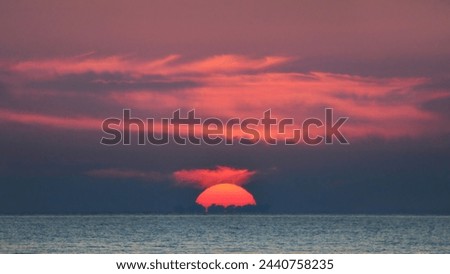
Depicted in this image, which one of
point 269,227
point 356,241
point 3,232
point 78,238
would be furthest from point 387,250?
point 3,232

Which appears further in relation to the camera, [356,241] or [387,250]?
[356,241]

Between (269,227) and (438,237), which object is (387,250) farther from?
(269,227)

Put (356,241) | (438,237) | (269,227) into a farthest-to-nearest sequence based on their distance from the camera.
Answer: (269,227) < (438,237) < (356,241)

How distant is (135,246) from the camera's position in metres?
71.5

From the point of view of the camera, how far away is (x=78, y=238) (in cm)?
8281

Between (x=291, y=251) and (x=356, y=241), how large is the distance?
13108 mm
